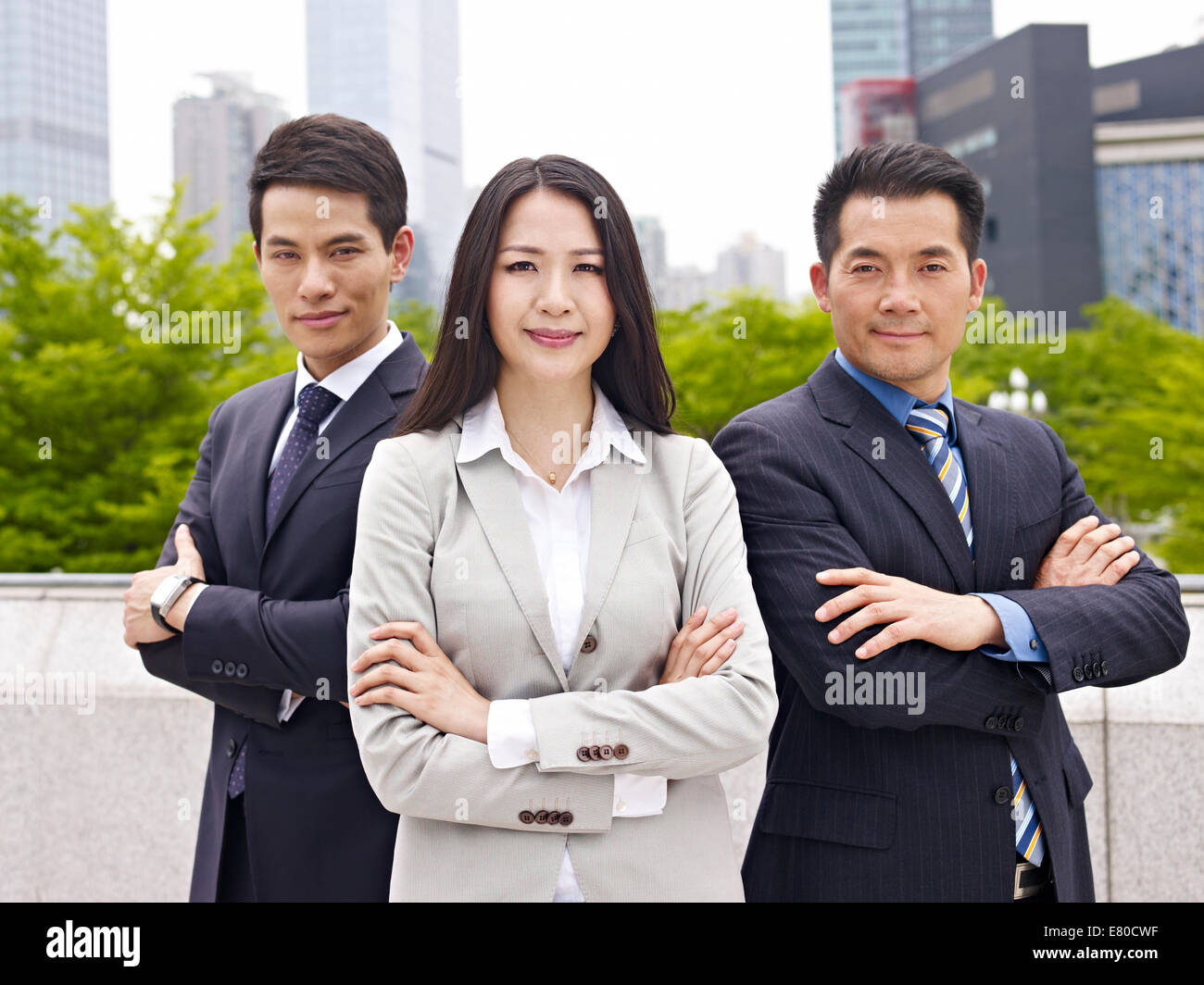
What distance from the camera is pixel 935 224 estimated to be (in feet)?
7.73

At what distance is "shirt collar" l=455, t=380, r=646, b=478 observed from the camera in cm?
207

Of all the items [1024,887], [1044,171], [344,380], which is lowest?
[1024,887]

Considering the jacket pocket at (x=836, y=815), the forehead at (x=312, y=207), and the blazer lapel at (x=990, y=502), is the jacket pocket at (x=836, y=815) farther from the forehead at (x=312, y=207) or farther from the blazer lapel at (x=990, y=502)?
the forehead at (x=312, y=207)

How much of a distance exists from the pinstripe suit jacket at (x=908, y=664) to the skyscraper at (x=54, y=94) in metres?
68.2

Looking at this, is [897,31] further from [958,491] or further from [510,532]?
[510,532]

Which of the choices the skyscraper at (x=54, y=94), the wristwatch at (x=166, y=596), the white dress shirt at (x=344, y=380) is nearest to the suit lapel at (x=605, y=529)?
the white dress shirt at (x=344, y=380)

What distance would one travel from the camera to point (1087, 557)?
7.58ft

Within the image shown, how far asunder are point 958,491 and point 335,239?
1.59 m

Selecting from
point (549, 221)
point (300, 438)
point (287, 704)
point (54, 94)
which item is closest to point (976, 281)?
point (549, 221)

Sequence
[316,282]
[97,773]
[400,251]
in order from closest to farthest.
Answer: [316,282], [400,251], [97,773]

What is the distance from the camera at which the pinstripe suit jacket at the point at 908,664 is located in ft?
7.00

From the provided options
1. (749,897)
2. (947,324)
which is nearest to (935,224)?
(947,324)
